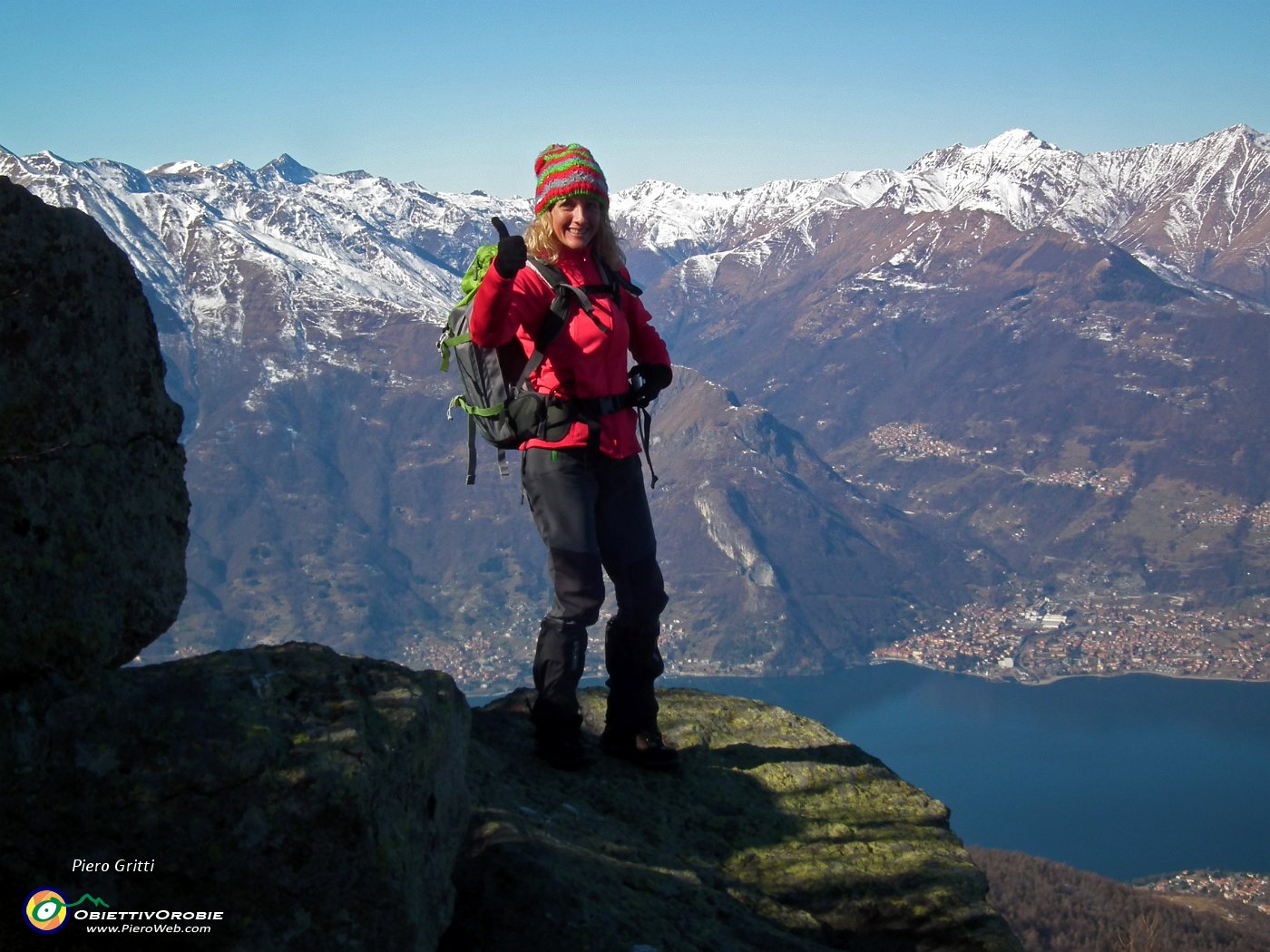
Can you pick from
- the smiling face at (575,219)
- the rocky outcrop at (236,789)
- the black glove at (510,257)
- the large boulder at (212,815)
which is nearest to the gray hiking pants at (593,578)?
the rocky outcrop at (236,789)

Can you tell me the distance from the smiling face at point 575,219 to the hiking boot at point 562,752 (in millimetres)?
2979

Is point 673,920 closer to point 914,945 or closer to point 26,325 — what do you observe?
point 914,945

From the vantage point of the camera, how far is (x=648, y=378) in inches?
260

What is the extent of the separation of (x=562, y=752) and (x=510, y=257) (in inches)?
117

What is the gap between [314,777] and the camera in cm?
316

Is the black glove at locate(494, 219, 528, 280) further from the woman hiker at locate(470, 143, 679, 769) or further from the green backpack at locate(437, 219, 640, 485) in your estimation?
the green backpack at locate(437, 219, 640, 485)

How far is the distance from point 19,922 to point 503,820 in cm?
208

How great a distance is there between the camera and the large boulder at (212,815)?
2932mm

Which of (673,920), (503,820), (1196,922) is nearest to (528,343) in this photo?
(503,820)

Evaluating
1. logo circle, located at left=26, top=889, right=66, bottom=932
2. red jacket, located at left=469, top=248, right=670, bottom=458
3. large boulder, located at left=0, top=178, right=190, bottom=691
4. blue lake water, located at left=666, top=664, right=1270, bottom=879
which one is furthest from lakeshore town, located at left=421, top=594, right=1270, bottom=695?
logo circle, located at left=26, top=889, right=66, bottom=932

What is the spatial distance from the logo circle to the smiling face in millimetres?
4237

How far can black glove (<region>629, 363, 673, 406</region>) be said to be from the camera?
652 centimetres

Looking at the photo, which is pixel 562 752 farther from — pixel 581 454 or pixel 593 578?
pixel 581 454

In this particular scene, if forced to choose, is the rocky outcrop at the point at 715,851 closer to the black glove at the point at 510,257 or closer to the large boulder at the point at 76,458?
the large boulder at the point at 76,458
